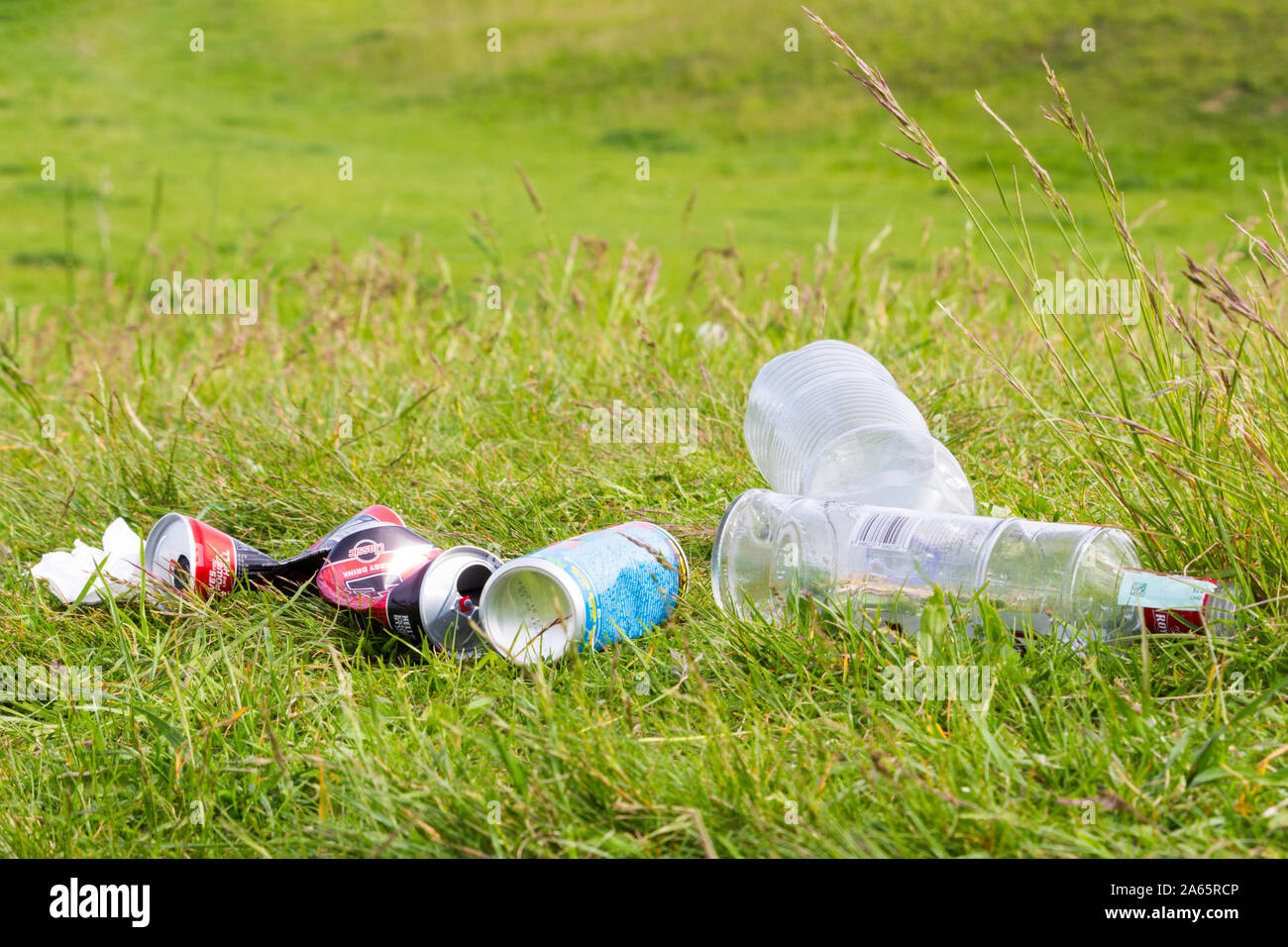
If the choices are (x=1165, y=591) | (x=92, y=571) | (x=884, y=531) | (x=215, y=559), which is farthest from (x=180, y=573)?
(x=1165, y=591)

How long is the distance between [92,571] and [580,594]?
1.11 m

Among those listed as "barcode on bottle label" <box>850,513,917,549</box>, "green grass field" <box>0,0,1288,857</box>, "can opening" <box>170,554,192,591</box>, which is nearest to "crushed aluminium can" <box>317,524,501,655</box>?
"green grass field" <box>0,0,1288,857</box>

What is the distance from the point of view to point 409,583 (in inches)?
87.0

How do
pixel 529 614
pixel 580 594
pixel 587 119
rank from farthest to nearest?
pixel 587 119, pixel 529 614, pixel 580 594

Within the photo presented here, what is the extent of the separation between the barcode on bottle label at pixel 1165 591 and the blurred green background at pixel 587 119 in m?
8.07

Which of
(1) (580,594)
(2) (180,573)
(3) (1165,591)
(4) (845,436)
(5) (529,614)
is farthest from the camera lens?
(4) (845,436)

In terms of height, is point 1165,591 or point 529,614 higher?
point 1165,591

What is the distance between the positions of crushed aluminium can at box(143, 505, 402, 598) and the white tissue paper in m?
0.05

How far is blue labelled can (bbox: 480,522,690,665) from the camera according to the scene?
81.3 inches

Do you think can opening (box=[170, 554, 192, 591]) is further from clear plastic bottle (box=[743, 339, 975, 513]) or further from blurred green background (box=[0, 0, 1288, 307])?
blurred green background (box=[0, 0, 1288, 307])

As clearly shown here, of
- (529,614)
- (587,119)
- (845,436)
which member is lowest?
(529,614)

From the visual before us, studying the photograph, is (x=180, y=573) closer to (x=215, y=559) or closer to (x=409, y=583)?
(x=215, y=559)

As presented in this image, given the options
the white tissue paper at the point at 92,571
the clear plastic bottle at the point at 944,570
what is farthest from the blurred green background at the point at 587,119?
the clear plastic bottle at the point at 944,570
